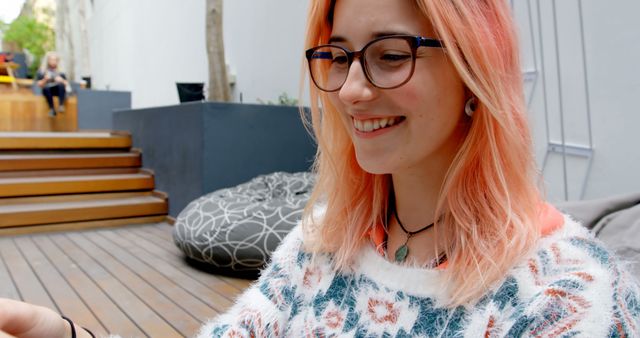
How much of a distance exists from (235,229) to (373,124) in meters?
2.25

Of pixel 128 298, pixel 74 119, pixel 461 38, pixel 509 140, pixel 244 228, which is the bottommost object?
pixel 128 298

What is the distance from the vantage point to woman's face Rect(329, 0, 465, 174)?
657 mm

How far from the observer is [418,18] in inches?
25.9

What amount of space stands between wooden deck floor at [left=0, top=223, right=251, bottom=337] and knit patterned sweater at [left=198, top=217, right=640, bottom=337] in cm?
146

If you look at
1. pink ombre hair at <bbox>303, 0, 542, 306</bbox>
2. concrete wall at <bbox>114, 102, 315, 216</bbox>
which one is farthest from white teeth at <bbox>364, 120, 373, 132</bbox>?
concrete wall at <bbox>114, 102, 315, 216</bbox>

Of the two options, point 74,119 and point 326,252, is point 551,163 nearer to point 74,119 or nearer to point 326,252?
point 326,252

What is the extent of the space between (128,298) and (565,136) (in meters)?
2.16

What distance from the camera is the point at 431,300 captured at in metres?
0.69

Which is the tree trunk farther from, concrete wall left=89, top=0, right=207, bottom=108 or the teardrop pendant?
the teardrop pendant

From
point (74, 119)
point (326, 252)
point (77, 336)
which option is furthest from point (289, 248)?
point (74, 119)

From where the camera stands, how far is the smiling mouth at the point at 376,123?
69cm

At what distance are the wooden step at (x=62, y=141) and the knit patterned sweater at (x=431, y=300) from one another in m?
4.83

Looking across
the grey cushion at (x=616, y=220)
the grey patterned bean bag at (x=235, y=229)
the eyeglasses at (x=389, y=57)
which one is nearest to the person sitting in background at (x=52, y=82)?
the grey patterned bean bag at (x=235, y=229)

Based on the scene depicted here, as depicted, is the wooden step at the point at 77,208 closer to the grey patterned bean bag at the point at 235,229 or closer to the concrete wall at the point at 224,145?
the concrete wall at the point at 224,145
